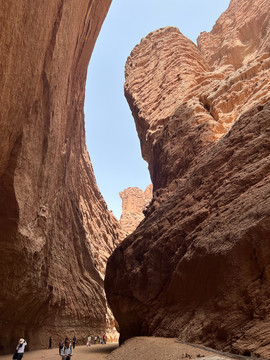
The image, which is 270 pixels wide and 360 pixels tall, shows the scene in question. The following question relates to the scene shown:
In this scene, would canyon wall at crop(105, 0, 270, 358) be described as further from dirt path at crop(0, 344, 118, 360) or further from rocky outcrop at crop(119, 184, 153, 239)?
rocky outcrop at crop(119, 184, 153, 239)

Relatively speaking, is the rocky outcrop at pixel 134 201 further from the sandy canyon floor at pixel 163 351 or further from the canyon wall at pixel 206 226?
the sandy canyon floor at pixel 163 351

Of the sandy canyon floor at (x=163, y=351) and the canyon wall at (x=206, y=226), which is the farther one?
the canyon wall at (x=206, y=226)

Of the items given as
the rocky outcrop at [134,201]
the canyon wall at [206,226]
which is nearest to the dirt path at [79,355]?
the canyon wall at [206,226]

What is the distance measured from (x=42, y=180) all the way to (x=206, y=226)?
9.16 m

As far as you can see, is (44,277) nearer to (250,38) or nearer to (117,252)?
(117,252)

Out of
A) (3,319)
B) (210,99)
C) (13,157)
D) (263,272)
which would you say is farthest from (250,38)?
(3,319)

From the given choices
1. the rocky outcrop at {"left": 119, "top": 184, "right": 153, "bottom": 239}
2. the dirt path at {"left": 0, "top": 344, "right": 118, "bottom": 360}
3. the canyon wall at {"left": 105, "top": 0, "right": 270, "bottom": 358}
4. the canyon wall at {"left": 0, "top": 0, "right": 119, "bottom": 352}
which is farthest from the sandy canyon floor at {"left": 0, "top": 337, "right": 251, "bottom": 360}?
the rocky outcrop at {"left": 119, "top": 184, "right": 153, "bottom": 239}

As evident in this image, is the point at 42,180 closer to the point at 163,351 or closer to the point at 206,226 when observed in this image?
the point at 206,226

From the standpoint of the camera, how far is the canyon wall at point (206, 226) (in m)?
6.89

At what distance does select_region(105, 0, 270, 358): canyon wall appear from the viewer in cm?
689

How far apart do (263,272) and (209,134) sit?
8364 mm

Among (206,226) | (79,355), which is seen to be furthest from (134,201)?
(206,226)

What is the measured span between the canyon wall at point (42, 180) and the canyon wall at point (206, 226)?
4.81m

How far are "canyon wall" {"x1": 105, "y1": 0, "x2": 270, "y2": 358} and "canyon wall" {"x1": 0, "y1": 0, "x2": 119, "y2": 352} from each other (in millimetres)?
4810
